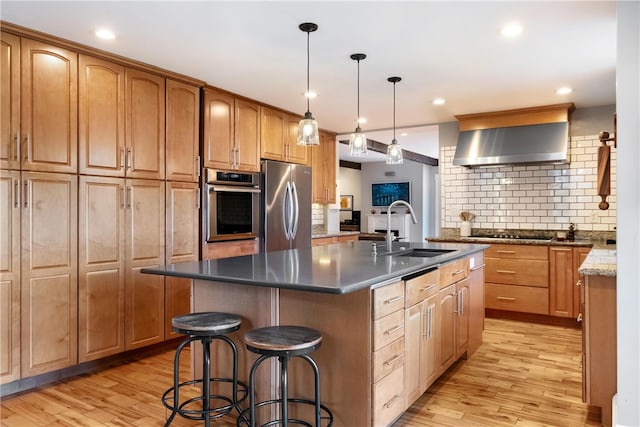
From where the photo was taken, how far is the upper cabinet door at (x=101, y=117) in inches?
125

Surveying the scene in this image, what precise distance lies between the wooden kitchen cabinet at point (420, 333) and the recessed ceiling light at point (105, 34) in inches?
98.9

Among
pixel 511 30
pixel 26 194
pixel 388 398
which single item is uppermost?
pixel 511 30

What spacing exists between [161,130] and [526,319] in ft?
14.0

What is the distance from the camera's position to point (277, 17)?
2678 millimetres

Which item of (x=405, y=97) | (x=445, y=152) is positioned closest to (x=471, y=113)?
(x=445, y=152)

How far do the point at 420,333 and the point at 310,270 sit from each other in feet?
2.64

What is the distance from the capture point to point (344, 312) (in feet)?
6.82

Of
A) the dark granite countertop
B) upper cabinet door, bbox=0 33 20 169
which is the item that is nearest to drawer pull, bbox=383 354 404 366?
the dark granite countertop

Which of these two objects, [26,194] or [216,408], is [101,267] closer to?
[26,194]

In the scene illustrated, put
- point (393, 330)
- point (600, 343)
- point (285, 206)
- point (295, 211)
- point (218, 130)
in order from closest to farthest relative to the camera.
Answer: point (393, 330) < point (600, 343) < point (218, 130) < point (285, 206) < point (295, 211)

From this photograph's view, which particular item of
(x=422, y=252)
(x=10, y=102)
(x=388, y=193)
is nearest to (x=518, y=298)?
(x=422, y=252)

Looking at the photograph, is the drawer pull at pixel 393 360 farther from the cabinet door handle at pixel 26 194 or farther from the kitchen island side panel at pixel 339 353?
the cabinet door handle at pixel 26 194

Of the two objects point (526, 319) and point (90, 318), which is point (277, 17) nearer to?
point (90, 318)

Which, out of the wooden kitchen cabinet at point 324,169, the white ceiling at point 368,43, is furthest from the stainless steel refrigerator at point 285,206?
the white ceiling at point 368,43
